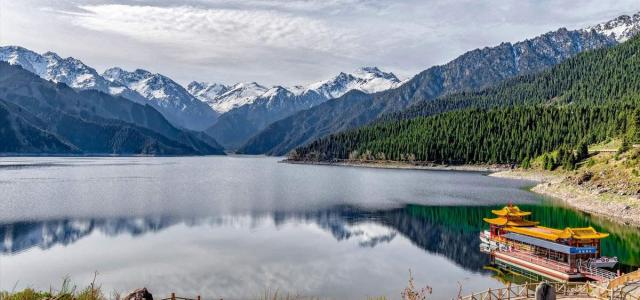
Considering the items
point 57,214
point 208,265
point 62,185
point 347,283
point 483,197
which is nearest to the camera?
point 347,283

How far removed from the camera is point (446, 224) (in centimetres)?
7919

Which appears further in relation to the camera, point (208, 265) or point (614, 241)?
point (614, 241)

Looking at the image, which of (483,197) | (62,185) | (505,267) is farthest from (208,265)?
(62,185)

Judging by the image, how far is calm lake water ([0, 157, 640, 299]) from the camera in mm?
46688

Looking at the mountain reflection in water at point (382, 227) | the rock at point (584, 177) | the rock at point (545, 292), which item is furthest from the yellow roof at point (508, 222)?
the rock at point (584, 177)

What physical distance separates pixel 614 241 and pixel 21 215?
8541cm

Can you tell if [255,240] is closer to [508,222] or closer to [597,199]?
[508,222]

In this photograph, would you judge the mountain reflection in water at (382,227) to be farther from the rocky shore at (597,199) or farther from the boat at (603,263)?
the boat at (603,263)

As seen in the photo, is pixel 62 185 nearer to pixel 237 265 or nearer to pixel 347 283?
pixel 237 265

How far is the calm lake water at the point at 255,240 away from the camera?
153 feet

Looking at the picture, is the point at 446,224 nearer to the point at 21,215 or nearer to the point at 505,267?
the point at 505,267

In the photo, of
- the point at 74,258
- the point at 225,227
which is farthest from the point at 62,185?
the point at 74,258

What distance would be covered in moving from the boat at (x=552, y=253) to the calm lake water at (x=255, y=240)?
271 centimetres

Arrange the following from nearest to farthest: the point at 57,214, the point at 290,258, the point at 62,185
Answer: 1. the point at 290,258
2. the point at 57,214
3. the point at 62,185
